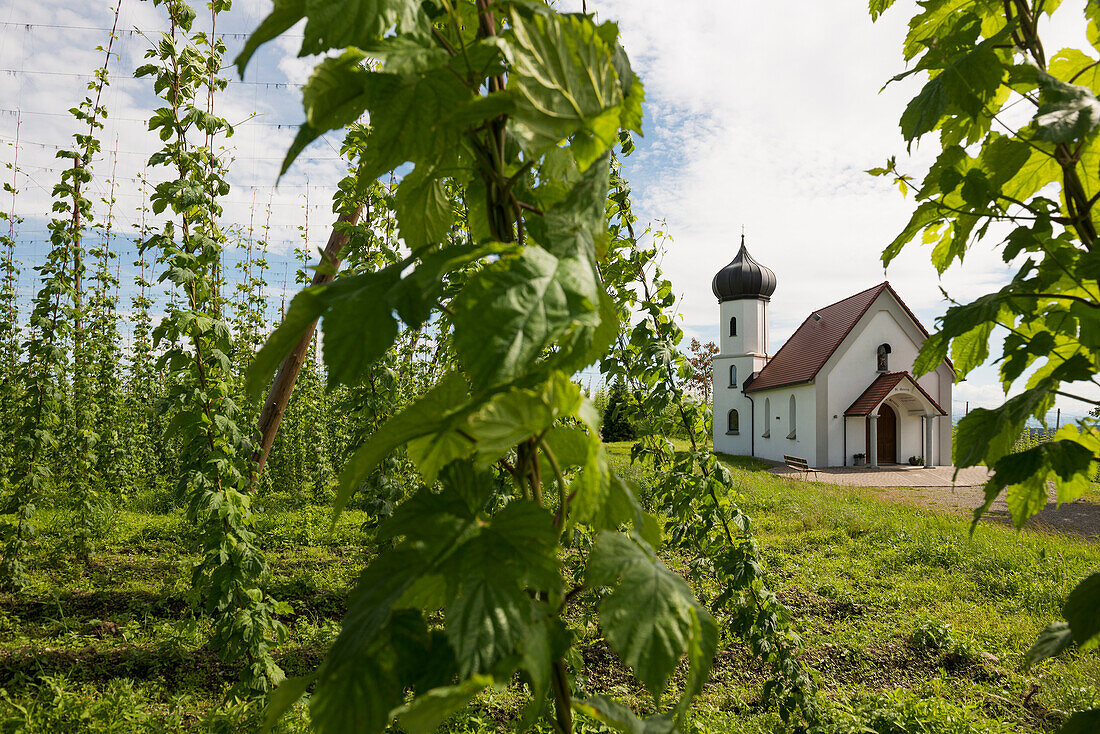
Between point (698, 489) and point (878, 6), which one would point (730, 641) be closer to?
point (698, 489)

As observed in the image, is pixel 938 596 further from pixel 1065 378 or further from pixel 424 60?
pixel 424 60

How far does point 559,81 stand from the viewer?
608 millimetres

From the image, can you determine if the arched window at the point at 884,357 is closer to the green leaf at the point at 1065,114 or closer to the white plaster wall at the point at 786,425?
the white plaster wall at the point at 786,425

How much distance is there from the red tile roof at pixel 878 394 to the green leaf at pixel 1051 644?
22.2 m

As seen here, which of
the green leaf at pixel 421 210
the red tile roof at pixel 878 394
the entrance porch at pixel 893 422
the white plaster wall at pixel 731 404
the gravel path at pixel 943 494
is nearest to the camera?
the green leaf at pixel 421 210

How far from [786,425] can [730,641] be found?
20409 millimetres

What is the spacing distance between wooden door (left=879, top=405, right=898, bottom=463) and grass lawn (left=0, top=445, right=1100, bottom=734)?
14.5m

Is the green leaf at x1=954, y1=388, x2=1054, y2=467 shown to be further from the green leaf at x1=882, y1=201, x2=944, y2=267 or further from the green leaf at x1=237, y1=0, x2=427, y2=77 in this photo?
the green leaf at x1=237, y1=0, x2=427, y2=77

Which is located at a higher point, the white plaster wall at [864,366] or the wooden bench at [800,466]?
the white plaster wall at [864,366]

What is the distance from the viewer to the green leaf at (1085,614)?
102cm

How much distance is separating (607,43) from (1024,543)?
1173 centimetres

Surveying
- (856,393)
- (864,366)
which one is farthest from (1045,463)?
(864,366)

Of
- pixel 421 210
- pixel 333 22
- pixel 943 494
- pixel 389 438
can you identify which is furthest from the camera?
pixel 943 494

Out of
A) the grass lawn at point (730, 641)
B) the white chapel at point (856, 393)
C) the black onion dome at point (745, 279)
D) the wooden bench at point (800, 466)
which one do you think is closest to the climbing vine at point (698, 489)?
the grass lawn at point (730, 641)
